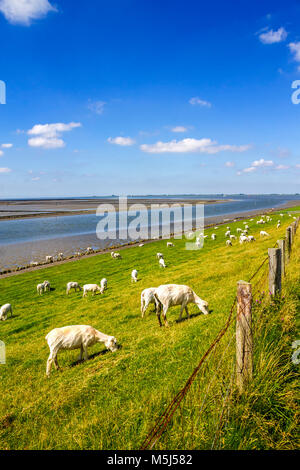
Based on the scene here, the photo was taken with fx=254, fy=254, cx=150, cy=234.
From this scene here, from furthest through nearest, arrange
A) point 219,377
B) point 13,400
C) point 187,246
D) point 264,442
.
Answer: point 187,246
point 13,400
point 219,377
point 264,442

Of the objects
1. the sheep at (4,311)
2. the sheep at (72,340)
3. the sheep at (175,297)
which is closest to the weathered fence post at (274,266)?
the sheep at (175,297)

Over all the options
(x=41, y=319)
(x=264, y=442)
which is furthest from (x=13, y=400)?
(x=41, y=319)

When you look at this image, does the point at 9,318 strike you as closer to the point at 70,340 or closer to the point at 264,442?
the point at 70,340

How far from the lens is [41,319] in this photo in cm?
1888

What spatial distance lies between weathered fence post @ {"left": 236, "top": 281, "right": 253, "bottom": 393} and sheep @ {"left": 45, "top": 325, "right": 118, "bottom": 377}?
5.70 metres

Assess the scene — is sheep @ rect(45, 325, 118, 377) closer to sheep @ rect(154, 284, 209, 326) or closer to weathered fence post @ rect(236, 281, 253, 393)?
sheep @ rect(154, 284, 209, 326)

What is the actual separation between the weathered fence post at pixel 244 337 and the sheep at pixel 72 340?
5.70 meters

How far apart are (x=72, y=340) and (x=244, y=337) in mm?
6480

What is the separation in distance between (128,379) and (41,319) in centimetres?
1451

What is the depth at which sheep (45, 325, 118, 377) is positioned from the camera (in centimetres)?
867

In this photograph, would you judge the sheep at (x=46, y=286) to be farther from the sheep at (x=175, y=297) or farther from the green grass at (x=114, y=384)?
the sheep at (x=175, y=297)

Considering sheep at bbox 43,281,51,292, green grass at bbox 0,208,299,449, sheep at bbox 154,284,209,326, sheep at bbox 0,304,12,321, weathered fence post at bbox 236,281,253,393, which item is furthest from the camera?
sheep at bbox 43,281,51,292

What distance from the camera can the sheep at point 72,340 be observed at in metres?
8.67

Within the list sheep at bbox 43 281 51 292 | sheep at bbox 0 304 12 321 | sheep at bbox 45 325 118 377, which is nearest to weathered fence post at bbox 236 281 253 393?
sheep at bbox 45 325 118 377
